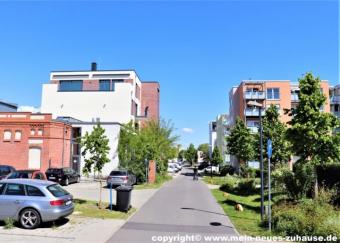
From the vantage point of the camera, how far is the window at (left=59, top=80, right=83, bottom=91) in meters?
52.4

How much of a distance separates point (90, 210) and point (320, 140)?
11.3 meters

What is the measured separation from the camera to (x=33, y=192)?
1124 cm

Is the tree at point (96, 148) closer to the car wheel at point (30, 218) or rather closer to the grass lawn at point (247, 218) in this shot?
the car wheel at point (30, 218)

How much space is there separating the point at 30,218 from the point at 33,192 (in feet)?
2.79

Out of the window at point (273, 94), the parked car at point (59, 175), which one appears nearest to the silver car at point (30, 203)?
the parked car at point (59, 175)

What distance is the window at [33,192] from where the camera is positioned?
11164 millimetres

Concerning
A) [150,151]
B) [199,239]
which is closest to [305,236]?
[199,239]

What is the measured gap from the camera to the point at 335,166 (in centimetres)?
1931

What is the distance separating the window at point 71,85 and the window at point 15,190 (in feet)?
138

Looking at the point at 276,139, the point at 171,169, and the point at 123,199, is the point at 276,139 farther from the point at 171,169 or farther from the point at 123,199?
the point at 171,169

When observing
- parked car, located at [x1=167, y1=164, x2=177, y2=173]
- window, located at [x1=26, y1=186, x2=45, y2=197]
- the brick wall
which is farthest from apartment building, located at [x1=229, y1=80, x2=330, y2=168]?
window, located at [x1=26, y1=186, x2=45, y2=197]

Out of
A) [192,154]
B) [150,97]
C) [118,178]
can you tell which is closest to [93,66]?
[150,97]

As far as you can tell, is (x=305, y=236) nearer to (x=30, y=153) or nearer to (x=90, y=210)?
(x=90, y=210)

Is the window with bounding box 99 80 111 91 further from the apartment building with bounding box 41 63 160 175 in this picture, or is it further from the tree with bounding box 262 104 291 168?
the tree with bounding box 262 104 291 168
